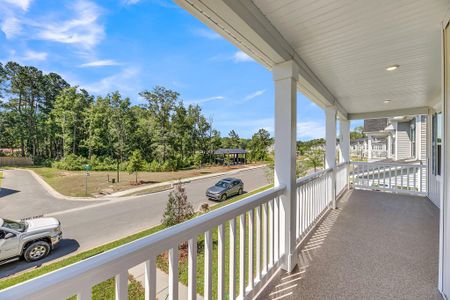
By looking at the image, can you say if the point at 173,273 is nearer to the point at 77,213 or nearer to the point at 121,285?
the point at 121,285

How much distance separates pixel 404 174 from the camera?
6.27m

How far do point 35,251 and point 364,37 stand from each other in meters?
2.93

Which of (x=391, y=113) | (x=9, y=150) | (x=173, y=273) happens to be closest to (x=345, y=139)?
(x=391, y=113)

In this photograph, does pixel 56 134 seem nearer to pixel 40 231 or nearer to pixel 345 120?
pixel 40 231

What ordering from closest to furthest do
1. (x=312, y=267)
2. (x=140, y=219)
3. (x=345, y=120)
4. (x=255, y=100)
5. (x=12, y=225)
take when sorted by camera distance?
(x=12, y=225)
(x=140, y=219)
(x=312, y=267)
(x=255, y=100)
(x=345, y=120)

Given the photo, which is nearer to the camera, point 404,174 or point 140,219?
point 140,219

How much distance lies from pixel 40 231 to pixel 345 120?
277 inches

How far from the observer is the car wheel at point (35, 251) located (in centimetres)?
79

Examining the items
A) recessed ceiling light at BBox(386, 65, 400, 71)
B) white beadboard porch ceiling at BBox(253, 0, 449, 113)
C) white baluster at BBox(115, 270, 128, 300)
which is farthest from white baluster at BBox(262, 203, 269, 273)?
recessed ceiling light at BBox(386, 65, 400, 71)

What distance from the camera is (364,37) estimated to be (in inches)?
82.9

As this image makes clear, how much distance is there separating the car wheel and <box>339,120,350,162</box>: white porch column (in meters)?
6.77

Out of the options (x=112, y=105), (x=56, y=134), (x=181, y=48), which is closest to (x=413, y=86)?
(x=181, y=48)

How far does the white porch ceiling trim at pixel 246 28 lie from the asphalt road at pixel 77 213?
52.6 inches

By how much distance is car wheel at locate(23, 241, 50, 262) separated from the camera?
0.79m
